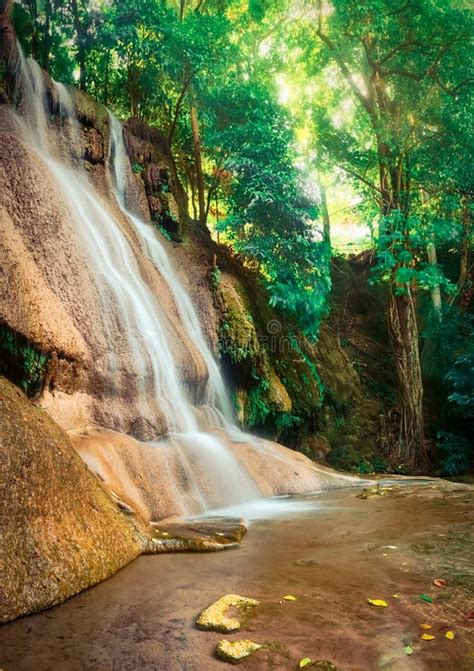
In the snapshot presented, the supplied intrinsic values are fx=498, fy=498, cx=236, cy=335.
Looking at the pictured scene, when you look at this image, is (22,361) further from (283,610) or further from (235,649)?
(235,649)

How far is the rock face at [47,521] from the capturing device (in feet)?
9.14

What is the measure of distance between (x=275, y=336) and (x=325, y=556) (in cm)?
828

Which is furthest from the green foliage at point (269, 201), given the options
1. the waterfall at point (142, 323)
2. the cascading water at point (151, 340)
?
the waterfall at point (142, 323)

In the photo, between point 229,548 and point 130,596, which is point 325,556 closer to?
point 229,548

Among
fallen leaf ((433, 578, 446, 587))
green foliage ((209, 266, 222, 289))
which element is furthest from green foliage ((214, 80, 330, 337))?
fallen leaf ((433, 578, 446, 587))

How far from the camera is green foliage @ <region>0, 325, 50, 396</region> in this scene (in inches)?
220

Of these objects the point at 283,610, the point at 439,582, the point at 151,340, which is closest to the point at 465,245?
the point at 151,340

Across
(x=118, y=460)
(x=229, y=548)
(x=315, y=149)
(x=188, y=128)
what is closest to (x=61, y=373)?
(x=118, y=460)

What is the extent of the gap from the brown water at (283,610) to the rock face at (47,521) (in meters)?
0.13

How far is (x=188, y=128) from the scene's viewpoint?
1477cm

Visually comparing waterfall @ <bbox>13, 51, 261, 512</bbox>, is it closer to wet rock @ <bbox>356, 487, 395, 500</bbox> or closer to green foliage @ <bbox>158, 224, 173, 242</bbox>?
wet rock @ <bbox>356, 487, 395, 500</bbox>

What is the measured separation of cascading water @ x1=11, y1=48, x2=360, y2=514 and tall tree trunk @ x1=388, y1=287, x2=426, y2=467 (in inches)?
154

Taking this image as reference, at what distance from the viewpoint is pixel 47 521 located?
10.3 feet

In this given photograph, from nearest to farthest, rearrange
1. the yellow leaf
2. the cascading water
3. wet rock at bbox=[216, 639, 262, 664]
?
1. wet rock at bbox=[216, 639, 262, 664]
2. the yellow leaf
3. the cascading water
